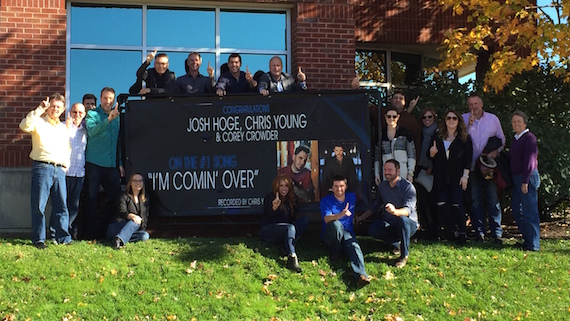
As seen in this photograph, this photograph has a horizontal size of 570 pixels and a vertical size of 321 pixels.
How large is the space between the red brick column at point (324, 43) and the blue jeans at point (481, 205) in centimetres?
285

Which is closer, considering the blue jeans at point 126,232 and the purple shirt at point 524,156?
the blue jeans at point 126,232

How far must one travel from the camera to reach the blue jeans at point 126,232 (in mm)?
8305

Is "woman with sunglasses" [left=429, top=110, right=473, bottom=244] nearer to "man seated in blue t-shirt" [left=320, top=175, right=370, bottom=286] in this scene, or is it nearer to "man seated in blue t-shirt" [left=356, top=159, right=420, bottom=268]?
"man seated in blue t-shirt" [left=356, top=159, right=420, bottom=268]

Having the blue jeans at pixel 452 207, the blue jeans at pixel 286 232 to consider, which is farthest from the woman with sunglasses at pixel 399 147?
the blue jeans at pixel 286 232

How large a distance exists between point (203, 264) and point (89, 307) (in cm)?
149

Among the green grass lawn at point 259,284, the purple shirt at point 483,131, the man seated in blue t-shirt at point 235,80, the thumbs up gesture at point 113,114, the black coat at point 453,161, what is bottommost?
the green grass lawn at point 259,284

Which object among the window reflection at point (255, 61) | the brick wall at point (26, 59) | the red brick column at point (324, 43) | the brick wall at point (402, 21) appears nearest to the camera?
the brick wall at point (26, 59)

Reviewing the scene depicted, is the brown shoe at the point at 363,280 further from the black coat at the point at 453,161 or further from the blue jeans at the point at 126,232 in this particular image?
the blue jeans at the point at 126,232

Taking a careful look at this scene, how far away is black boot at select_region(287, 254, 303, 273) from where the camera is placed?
790 centimetres

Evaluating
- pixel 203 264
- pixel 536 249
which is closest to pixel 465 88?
pixel 536 249

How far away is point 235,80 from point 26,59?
124 inches

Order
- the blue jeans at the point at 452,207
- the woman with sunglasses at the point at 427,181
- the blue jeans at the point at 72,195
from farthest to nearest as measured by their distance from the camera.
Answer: the woman with sunglasses at the point at 427,181
the blue jeans at the point at 452,207
the blue jeans at the point at 72,195

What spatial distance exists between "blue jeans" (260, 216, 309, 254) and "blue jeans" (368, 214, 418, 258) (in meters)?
0.86

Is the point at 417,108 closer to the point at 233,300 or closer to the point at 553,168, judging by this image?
the point at 553,168
